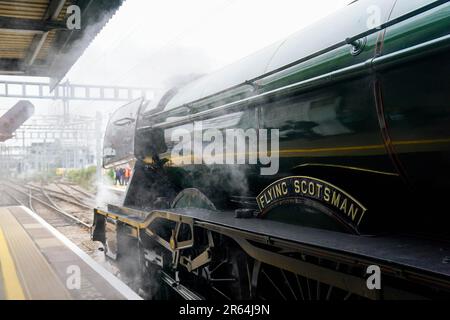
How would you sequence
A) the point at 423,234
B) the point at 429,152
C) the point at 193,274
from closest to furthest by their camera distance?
the point at 429,152 < the point at 423,234 < the point at 193,274

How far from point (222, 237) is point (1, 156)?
52.2m

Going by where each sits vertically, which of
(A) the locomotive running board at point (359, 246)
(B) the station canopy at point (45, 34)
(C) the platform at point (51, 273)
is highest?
(B) the station canopy at point (45, 34)

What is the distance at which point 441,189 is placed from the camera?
2.30 meters

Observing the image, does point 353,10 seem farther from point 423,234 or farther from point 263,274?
point 263,274

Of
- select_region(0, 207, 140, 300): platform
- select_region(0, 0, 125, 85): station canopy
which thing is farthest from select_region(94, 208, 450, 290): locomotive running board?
select_region(0, 0, 125, 85): station canopy

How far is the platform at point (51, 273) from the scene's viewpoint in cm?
345

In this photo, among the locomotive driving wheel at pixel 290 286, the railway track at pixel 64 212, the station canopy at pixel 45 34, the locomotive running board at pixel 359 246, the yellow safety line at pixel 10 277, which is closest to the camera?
the locomotive running board at pixel 359 246

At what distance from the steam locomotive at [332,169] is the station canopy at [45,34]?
4.54 ft

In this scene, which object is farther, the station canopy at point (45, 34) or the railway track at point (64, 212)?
the railway track at point (64, 212)

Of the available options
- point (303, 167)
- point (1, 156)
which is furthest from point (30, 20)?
point (1, 156)

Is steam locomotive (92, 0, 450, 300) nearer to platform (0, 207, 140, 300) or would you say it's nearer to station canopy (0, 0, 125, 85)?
platform (0, 207, 140, 300)

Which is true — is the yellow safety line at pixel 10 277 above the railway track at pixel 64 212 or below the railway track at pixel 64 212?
above

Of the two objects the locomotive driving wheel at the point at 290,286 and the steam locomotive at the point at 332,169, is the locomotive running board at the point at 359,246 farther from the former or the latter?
the locomotive driving wheel at the point at 290,286

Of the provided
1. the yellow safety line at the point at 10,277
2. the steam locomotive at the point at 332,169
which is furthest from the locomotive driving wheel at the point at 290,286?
the yellow safety line at the point at 10,277
